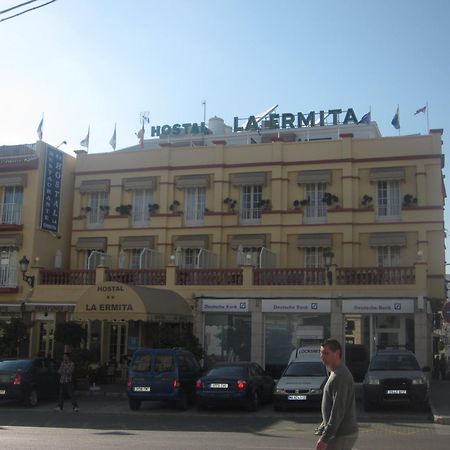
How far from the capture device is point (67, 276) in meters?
32.7

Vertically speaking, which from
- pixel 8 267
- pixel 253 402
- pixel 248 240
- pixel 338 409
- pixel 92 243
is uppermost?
pixel 248 240

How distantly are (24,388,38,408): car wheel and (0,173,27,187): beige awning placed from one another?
15.2 meters

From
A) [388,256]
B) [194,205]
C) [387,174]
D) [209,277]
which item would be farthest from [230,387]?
[194,205]

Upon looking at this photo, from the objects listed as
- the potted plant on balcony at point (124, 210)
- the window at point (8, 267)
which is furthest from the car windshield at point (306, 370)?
the window at point (8, 267)

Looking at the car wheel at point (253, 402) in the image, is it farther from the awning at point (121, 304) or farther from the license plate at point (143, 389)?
the awning at point (121, 304)

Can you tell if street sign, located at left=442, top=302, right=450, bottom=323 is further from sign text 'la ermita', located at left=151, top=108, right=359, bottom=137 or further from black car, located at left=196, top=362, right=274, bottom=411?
sign text 'la ermita', located at left=151, top=108, right=359, bottom=137

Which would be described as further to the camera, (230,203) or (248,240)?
(230,203)

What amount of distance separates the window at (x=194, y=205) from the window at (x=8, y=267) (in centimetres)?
920

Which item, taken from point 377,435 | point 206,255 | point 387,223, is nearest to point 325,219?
point 387,223

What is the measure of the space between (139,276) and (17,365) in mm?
9770

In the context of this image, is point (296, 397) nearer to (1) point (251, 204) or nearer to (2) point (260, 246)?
(2) point (260, 246)

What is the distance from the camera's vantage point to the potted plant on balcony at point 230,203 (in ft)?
115

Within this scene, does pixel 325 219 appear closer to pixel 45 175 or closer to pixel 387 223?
pixel 387 223

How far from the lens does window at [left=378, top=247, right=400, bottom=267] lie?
33.0 meters
